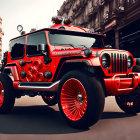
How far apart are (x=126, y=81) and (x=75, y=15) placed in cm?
3438

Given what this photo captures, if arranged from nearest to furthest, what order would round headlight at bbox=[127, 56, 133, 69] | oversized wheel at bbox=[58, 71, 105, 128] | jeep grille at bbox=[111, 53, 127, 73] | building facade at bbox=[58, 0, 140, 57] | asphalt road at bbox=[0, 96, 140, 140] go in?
asphalt road at bbox=[0, 96, 140, 140], oversized wheel at bbox=[58, 71, 105, 128], jeep grille at bbox=[111, 53, 127, 73], round headlight at bbox=[127, 56, 133, 69], building facade at bbox=[58, 0, 140, 57]

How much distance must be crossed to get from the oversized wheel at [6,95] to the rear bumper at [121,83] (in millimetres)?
2611

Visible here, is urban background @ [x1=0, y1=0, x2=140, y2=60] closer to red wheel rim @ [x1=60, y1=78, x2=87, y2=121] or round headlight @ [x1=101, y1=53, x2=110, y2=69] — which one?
round headlight @ [x1=101, y1=53, x2=110, y2=69]

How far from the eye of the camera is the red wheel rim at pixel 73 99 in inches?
172

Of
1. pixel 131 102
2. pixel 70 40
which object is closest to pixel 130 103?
pixel 131 102

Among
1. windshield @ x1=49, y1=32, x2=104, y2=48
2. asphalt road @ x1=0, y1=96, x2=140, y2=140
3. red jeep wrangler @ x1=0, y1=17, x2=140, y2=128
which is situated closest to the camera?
asphalt road @ x1=0, y1=96, x2=140, y2=140

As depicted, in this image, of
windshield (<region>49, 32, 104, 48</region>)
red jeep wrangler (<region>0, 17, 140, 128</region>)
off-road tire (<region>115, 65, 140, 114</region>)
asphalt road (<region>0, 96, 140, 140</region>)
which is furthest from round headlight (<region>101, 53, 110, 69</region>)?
windshield (<region>49, 32, 104, 48</region>)

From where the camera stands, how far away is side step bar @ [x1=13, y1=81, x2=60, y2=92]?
16.3ft

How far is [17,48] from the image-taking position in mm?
6492

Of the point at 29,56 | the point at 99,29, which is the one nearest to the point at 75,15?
the point at 99,29

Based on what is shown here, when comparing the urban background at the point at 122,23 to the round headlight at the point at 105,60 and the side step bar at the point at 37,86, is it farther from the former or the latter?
the round headlight at the point at 105,60

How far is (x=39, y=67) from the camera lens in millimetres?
5473

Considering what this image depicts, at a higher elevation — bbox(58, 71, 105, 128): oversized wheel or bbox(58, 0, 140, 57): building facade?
bbox(58, 0, 140, 57): building facade

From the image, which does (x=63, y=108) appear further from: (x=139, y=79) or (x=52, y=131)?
(x=139, y=79)
